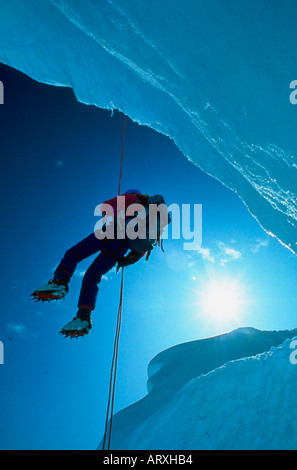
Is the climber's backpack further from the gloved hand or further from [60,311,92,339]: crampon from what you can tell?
[60,311,92,339]: crampon

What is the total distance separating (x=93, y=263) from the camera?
11.2 feet

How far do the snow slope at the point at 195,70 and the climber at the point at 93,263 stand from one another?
86.7 inches

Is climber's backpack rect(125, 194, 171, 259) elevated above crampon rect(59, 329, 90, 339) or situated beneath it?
elevated above

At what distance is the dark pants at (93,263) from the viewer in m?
3.15

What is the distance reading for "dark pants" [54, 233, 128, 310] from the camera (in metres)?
3.15

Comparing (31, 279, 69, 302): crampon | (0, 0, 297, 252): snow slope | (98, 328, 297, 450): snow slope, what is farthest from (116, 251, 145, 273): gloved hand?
(98, 328, 297, 450): snow slope

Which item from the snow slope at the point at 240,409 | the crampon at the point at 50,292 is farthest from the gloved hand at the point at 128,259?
the snow slope at the point at 240,409

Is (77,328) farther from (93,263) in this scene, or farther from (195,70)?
(195,70)

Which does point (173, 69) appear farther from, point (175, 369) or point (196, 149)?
point (175, 369)

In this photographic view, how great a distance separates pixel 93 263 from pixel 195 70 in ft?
11.4

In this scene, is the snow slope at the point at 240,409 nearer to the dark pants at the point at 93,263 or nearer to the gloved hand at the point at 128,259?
the gloved hand at the point at 128,259

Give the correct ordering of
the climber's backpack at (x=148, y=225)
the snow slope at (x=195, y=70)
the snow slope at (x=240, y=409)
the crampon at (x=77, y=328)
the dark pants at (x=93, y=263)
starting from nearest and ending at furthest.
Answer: the crampon at (x=77, y=328) → the dark pants at (x=93, y=263) → the climber's backpack at (x=148, y=225) → the snow slope at (x=195, y=70) → the snow slope at (x=240, y=409)

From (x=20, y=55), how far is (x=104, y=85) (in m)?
1.84
